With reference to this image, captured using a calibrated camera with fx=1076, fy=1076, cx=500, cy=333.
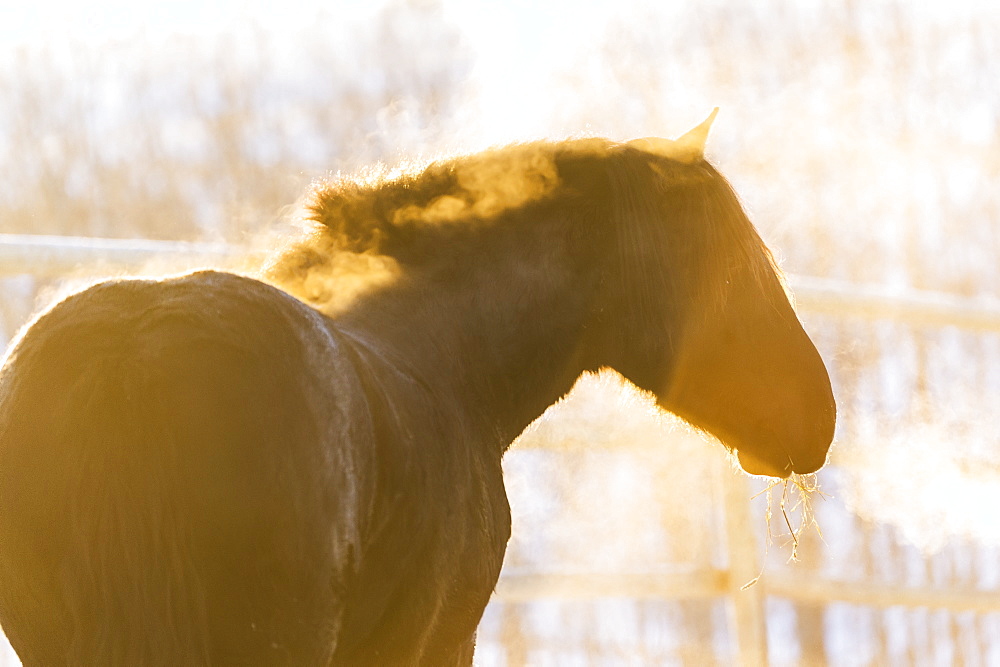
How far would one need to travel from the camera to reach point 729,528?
4004 millimetres

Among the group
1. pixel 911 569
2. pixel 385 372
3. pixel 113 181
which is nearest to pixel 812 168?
pixel 911 569

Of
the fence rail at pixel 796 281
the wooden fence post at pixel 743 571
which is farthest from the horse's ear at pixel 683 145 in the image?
the wooden fence post at pixel 743 571

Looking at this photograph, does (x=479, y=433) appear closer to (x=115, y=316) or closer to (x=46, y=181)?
(x=115, y=316)

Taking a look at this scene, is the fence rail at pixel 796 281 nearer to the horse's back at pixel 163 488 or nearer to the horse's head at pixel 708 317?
the horse's head at pixel 708 317

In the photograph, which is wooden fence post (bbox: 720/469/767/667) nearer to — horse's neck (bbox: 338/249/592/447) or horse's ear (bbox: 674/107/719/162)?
horse's neck (bbox: 338/249/592/447)

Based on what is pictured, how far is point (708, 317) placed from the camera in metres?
2.46

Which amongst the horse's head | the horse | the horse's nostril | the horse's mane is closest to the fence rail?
the horse's mane

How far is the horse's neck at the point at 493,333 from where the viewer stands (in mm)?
2197

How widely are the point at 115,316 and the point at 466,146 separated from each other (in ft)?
4.20

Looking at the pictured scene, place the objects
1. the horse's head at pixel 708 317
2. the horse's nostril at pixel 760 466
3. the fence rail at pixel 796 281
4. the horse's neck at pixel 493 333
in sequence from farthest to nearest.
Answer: the fence rail at pixel 796 281 → the horse's nostril at pixel 760 466 → the horse's head at pixel 708 317 → the horse's neck at pixel 493 333

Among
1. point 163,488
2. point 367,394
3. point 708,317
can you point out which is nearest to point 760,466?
point 708,317

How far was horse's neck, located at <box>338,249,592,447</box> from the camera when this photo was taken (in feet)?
7.21

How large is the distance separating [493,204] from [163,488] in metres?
1.16

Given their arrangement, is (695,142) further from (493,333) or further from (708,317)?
(493,333)
